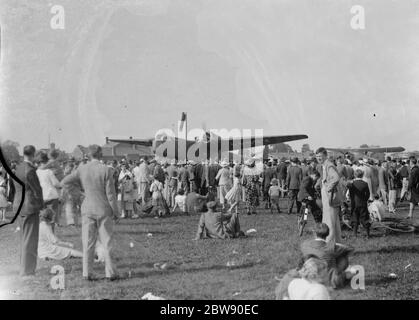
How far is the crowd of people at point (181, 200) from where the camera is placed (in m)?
7.14

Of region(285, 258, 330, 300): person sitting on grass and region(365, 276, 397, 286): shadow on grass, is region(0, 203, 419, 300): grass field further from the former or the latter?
region(285, 258, 330, 300): person sitting on grass

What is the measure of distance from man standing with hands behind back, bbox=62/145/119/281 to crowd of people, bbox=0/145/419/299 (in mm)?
15

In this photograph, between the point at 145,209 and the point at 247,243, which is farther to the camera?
the point at 145,209

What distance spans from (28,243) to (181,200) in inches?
348

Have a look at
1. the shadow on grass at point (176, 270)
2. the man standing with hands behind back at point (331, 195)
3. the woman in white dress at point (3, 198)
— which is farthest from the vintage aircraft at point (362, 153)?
the woman in white dress at point (3, 198)

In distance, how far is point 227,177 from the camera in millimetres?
16656

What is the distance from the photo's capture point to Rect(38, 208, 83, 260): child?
28.9 ft

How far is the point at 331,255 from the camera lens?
668cm

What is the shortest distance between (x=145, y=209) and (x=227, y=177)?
311cm

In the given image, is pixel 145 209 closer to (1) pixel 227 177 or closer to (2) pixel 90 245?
(1) pixel 227 177

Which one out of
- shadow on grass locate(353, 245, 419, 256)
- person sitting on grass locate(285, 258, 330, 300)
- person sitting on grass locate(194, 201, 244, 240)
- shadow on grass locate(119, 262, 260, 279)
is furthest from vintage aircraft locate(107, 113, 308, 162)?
person sitting on grass locate(285, 258, 330, 300)

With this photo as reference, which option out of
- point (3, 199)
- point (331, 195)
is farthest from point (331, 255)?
point (3, 199)
